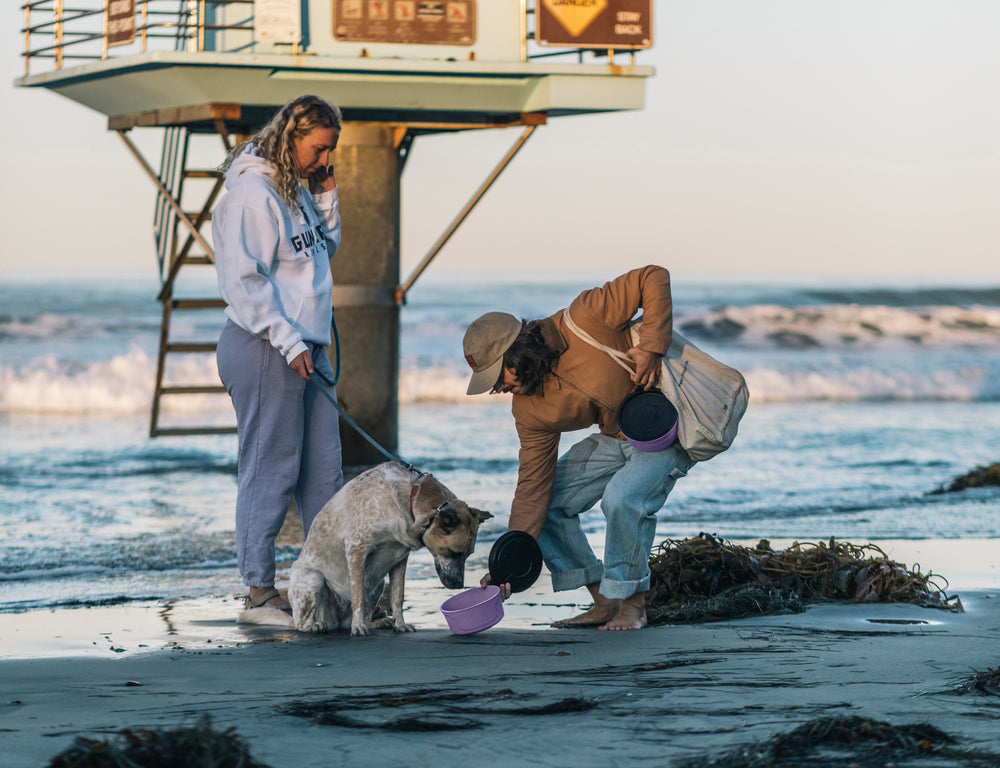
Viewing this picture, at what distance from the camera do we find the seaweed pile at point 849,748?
3166 millimetres

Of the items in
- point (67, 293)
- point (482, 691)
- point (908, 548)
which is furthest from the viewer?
point (67, 293)

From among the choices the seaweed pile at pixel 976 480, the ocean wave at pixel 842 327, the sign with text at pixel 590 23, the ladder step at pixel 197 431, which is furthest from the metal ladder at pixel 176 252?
the ocean wave at pixel 842 327

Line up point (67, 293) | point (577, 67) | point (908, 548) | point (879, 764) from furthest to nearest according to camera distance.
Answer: point (67, 293) < point (577, 67) < point (908, 548) < point (879, 764)

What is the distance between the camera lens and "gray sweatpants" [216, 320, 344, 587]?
5594 millimetres

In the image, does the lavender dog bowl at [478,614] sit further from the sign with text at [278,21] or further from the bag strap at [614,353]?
the sign with text at [278,21]

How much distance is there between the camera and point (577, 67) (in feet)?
37.9

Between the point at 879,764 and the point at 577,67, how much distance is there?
9.15 m

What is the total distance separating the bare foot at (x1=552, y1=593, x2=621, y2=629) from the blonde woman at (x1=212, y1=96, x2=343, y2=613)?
1.20 m

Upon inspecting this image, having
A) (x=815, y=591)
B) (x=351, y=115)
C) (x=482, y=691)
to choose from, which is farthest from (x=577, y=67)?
(x=482, y=691)

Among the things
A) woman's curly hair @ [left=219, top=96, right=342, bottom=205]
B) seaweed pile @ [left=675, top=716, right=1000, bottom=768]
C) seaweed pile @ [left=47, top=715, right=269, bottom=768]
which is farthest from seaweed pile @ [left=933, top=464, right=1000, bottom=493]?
seaweed pile @ [left=47, top=715, right=269, bottom=768]

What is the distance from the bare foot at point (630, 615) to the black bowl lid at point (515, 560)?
40cm

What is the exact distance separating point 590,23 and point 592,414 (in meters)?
6.89

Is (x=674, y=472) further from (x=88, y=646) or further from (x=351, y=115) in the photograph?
(x=351, y=115)

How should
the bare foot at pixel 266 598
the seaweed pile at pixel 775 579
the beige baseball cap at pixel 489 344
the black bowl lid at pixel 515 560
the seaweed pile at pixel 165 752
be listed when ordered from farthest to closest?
the seaweed pile at pixel 775 579 → the bare foot at pixel 266 598 → the black bowl lid at pixel 515 560 → the beige baseball cap at pixel 489 344 → the seaweed pile at pixel 165 752
